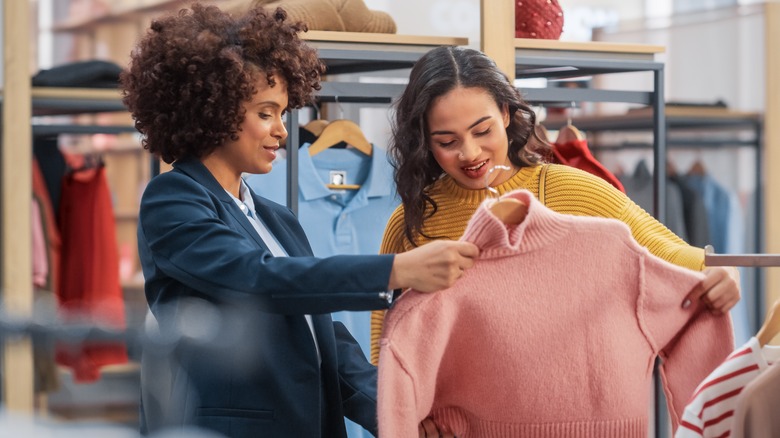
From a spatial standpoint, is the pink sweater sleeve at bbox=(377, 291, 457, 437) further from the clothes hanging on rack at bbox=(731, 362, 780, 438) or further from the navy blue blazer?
the clothes hanging on rack at bbox=(731, 362, 780, 438)

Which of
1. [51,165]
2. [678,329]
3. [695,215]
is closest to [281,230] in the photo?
[678,329]

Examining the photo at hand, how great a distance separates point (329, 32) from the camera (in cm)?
232

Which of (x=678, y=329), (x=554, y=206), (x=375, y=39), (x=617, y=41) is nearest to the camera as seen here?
(x=678, y=329)

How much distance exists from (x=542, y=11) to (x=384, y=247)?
3.16 feet

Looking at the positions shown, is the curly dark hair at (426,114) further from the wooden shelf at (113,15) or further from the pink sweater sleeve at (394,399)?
the wooden shelf at (113,15)

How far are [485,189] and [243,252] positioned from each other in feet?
1.80

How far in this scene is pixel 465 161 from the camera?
1.73m

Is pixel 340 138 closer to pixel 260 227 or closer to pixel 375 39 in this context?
pixel 375 39

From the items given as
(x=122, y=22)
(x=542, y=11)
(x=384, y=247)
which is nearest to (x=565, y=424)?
(x=384, y=247)

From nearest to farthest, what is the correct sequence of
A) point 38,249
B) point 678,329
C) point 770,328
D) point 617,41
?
point 770,328 < point 678,329 < point 38,249 < point 617,41

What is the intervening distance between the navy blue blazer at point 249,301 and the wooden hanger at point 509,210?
176 millimetres

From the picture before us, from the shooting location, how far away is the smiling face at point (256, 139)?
1574 millimetres

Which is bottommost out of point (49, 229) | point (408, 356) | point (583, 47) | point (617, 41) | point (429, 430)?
point (429, 430)

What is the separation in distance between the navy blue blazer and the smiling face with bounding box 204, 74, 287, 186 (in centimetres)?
4
